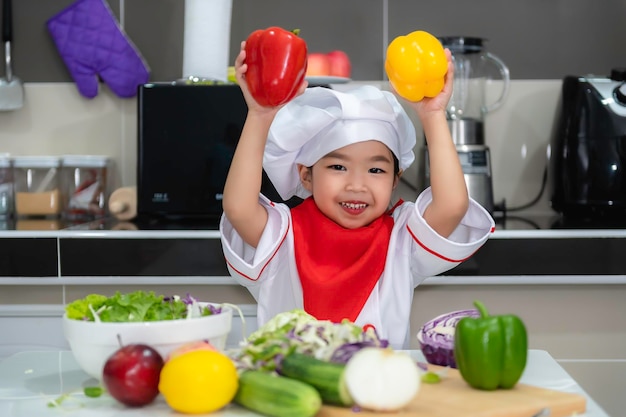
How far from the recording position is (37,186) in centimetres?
236

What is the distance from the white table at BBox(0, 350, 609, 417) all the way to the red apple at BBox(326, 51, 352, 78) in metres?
1.28

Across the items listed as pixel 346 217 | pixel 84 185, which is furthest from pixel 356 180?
pixel 84 185

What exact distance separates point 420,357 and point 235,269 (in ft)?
1.36

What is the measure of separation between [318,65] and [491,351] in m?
1.45

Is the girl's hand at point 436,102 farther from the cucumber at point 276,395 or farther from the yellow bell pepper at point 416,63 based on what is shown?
the cucumber at point 276,395

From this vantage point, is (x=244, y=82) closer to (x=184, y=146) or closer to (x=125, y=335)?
(x=125, y=335)

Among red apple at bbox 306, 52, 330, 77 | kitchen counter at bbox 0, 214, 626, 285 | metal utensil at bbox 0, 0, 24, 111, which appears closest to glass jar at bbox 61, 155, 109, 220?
metal utensil at bbox 0, 0, 24, 111

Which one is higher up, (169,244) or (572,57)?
(572,57)

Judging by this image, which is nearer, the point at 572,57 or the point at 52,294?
the point at 52,294

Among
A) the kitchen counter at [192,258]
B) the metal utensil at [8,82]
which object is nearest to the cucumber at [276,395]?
the kitchen counter at [192,258]

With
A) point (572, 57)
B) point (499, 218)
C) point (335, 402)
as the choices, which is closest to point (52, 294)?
point (499, 218)

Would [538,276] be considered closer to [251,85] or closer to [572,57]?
[572,57]

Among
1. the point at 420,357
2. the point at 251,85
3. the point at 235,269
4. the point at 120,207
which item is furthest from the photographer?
the point at 120,207

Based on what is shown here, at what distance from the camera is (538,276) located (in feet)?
6.21
